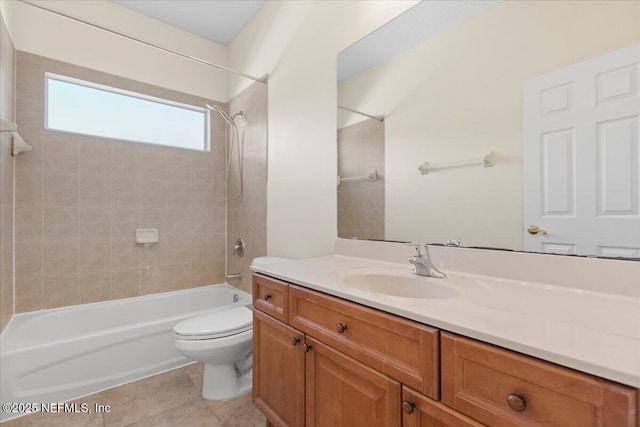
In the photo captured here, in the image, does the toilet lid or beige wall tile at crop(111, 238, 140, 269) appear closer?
the toilet lid

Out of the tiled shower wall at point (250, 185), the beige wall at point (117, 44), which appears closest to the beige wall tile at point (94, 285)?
the tiled shower wall at point (250, 185)

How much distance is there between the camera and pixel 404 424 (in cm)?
75

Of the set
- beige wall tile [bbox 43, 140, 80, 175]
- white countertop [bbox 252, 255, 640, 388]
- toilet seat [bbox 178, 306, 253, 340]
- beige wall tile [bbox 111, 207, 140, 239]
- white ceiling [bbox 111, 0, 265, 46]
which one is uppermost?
white ceiling [bbox 111, 0, 265, 46]

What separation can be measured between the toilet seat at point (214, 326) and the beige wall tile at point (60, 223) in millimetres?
1262

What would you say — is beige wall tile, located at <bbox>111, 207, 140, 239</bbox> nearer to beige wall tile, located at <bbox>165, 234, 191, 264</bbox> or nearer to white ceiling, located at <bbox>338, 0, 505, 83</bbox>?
beige wall tile, located at <bbox>165, 234, 191, 264</bbox>

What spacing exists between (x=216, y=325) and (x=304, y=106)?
58.9 inches

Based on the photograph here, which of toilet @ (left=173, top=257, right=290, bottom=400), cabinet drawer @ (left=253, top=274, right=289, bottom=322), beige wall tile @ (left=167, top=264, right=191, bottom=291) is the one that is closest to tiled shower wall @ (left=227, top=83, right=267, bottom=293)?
beige wall tile @ (left=167, top=264, right=191, bottom=291)

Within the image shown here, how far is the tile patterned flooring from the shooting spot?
1.50m

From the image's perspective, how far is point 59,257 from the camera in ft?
7.12

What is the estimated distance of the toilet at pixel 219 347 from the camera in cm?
160

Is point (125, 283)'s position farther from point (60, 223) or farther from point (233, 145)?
point (233, 145)

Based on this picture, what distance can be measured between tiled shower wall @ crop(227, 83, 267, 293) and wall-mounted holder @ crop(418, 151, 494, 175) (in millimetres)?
1400

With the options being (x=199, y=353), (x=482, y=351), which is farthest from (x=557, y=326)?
(x=199, y=353)

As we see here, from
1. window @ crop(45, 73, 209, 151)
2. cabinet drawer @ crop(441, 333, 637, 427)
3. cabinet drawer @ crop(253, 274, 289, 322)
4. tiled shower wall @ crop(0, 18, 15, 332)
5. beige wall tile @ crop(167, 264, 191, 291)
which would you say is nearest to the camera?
cabinet drawer @ crop(441, 333, 637, 427)
